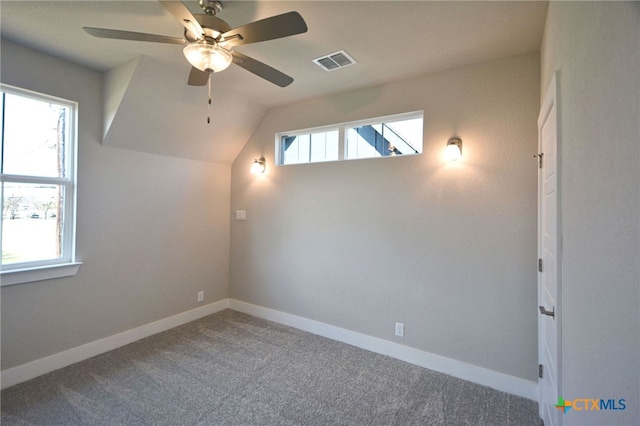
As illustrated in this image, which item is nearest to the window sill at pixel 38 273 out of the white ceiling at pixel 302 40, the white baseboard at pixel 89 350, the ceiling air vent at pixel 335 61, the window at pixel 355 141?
the white baseboard at pixel 89 350

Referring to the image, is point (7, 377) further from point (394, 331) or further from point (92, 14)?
point (394, 331)

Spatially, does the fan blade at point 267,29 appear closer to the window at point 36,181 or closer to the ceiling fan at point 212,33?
the ceiling fan at point 212,33

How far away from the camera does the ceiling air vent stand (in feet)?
7.93

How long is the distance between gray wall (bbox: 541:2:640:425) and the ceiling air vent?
1461mm

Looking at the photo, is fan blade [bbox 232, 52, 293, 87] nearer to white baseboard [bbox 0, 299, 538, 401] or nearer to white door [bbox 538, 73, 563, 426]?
white door [bbox 538, 73, 563, 426]

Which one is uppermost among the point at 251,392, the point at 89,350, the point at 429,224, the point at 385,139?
the point at 385,139

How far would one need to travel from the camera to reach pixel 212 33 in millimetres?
1570

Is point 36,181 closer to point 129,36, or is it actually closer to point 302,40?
point 129,36

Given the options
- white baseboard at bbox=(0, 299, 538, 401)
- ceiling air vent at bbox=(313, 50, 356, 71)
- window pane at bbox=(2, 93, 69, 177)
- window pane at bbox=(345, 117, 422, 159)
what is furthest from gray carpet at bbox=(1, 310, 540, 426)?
ceiling air vent at bbox=(313, 50, 356, 71)

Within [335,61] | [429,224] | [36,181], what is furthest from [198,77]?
[429,224]

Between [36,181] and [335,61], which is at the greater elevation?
[335,61]

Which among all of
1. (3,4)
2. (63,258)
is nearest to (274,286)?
(63,258)

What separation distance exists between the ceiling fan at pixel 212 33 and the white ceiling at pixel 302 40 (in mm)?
387

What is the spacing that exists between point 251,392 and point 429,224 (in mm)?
2097
